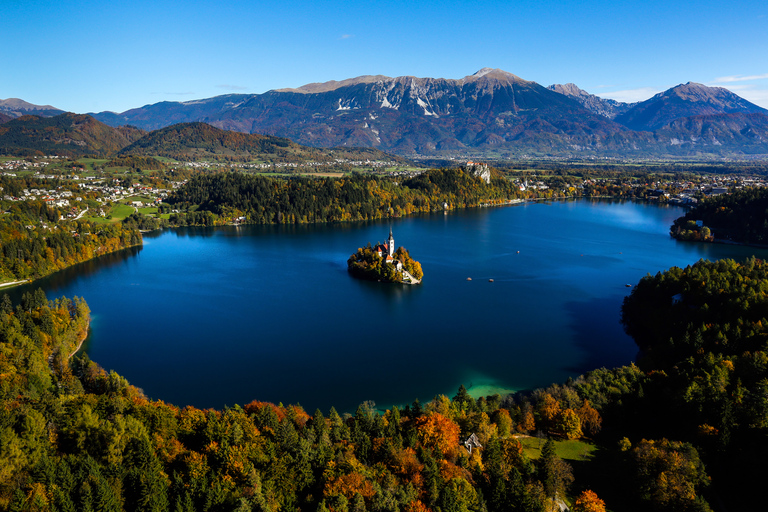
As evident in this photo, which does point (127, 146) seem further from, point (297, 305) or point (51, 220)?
point (297, 305)

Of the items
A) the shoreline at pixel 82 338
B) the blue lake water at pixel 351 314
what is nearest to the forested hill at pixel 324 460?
the blue lake water at pixel 351 314

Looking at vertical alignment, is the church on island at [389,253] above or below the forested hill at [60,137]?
below

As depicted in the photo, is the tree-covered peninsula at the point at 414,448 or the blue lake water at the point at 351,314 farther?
the blue lake water at the point at 351,314

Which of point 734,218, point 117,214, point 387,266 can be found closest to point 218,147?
point 117,214

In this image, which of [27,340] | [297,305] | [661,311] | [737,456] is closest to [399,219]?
[297,305]

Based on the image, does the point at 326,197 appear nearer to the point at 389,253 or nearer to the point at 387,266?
the point at 389,253

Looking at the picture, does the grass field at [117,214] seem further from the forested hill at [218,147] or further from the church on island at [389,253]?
the forested hill at [218,147]

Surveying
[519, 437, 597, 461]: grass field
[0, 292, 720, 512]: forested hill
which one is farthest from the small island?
[519, 437, 597, 461]: grass field
